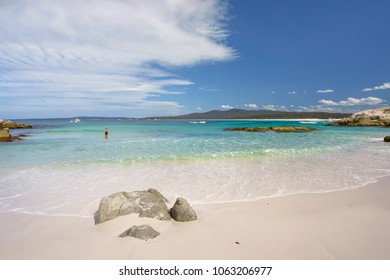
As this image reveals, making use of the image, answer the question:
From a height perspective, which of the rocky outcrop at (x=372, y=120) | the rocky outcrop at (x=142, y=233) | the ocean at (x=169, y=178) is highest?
the rocky outcrop at (x=372, y=120)

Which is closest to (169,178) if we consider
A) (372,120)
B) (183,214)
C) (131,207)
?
(131,207)

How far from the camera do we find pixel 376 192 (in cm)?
765

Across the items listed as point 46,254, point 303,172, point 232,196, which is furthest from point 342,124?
point 46,254

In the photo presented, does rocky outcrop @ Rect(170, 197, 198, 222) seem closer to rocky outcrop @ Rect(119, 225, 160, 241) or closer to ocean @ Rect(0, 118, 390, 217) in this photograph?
rocky outcrop @ Rect(119, 225, 160, 241)

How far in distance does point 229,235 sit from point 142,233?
179cm

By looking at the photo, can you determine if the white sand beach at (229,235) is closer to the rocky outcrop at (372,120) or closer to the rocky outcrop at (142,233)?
the rocky outcrop at (142,233)

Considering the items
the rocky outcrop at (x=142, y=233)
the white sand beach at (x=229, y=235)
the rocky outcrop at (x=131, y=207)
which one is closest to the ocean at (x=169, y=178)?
the rocky outcrop at (x=131, y=207)

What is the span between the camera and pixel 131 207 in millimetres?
5863

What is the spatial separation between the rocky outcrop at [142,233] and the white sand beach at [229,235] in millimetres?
115

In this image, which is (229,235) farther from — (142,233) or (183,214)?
(142,233)

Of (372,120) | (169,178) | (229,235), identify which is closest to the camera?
(229,235)

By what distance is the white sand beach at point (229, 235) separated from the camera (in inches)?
165

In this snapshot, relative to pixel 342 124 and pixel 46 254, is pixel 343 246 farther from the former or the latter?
pixel 342 124

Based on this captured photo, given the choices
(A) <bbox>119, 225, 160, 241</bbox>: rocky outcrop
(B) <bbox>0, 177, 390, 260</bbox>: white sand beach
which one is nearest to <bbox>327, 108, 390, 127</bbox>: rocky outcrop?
(B) <bbox>0, 177, 390, 260</bbox>: white sand beach
